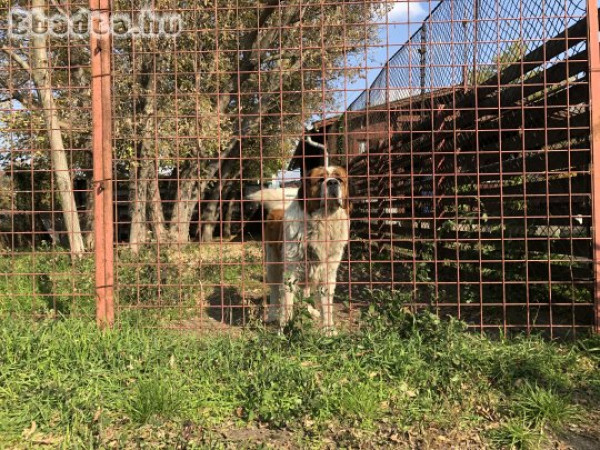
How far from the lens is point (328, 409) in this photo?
2.61 meters

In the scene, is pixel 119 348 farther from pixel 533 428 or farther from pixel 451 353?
pixel 533 428

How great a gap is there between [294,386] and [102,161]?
2.29 meters

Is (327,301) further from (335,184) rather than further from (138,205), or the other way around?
(138,205)

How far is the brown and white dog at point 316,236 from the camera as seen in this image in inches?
155

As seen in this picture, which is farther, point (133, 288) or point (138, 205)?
point (138, 205)

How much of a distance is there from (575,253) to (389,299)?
178 centimetres

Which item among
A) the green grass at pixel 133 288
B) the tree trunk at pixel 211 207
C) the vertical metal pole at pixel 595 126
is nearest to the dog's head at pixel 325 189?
the green grass at pixel 133 288

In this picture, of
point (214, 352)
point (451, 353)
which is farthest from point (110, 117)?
point (451, 353)

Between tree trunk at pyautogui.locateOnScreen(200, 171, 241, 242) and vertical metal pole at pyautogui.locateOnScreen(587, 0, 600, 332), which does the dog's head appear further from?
tree trunk at pyautogui.locateOnScreen(200, 171, 241, 242)

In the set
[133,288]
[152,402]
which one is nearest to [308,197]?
[133,288]

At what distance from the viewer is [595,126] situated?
11.5ft

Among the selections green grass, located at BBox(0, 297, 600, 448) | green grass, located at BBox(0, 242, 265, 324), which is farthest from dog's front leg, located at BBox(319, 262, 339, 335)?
green grass, located at BBox(0, 242, 265, 324)

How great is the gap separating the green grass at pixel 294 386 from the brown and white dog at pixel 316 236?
676mm

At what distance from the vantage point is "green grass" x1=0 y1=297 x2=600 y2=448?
2.46 metres
